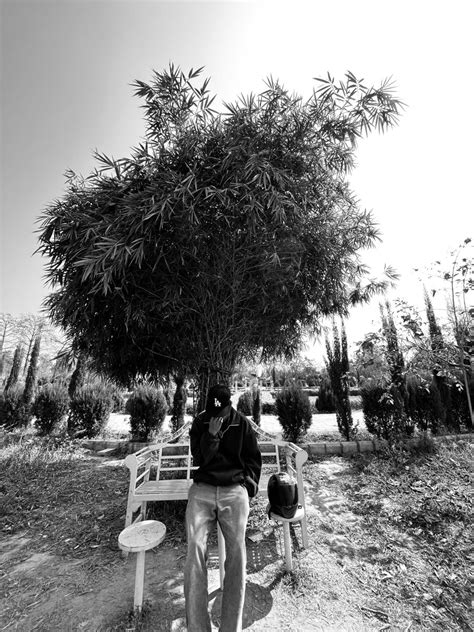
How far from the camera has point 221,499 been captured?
1.97 meters

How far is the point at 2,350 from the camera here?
22.2m

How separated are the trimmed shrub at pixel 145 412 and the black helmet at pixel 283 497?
5295mm

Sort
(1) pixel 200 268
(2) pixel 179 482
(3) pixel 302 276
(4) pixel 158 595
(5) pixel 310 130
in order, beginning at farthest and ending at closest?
(3) pixel 302 276 → (1) pixel 200 268 → (5) pixel 310 130 → (2) pixel 179 482 → (4) pixel 158 595

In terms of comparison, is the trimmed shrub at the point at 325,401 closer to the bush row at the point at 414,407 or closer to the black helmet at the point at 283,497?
the bush row at the point at 414,407

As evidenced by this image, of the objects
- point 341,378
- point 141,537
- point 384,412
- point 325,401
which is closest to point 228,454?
point 141,537

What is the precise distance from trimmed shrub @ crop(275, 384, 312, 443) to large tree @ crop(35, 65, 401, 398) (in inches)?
127

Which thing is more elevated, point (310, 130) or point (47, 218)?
point (310, 130)

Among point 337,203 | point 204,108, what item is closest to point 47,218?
point 204,108

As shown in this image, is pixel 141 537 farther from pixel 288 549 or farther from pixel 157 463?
pixel 157 463

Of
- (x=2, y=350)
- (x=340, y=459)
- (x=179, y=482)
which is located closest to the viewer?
(x=179, y=482)

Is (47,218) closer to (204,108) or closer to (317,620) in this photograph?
(204,108)

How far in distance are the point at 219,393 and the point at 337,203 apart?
9.86 ft

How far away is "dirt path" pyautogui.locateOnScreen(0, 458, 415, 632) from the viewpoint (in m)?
1.78

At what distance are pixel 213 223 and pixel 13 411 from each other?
9240mm
